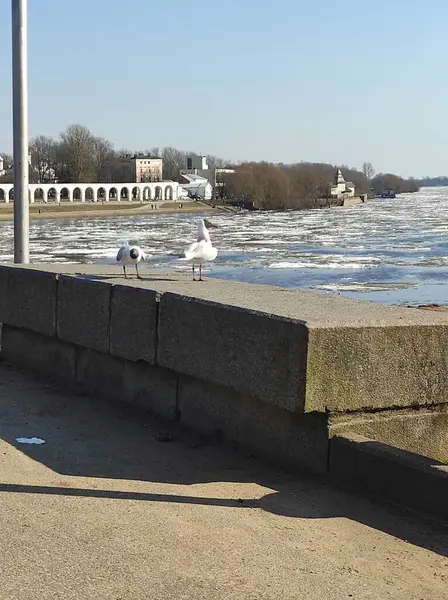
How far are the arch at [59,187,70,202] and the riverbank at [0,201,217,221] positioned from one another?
12.0m

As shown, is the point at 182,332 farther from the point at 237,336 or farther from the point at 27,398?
the point at 27,398

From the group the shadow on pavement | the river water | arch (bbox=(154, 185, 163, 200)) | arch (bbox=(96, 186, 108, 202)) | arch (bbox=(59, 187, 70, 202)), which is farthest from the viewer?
arch (bbox=(154, 185, 163, 200))

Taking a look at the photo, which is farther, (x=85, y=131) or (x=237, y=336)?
(x=85, y=131)

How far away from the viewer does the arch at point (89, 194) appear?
170 m

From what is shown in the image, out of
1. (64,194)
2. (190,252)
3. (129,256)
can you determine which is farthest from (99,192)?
(190,252)

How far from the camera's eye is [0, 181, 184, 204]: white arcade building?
15575 cm

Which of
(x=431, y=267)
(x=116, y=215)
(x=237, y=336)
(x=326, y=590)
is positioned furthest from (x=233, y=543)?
(x=116, y=215)

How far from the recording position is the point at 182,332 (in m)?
5.92

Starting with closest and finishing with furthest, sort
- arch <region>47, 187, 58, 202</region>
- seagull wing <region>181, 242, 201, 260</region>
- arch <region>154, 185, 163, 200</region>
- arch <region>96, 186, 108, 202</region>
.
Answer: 1. seagull wing <region>181, 242, 201, 260</region>
2. arch <region>47, 187, 58, 202</region>
3. arch <region>96, 186, 108, 202</region>
4. arch <region>154, 185, 163, 200</region>

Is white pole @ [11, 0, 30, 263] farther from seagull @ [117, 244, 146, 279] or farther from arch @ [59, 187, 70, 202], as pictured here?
arch @ [59, 187, 70, 202]

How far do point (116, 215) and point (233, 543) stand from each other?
127242mm

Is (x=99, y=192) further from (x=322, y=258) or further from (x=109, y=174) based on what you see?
(x=322, y=258)

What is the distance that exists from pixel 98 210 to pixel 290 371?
5222 inches

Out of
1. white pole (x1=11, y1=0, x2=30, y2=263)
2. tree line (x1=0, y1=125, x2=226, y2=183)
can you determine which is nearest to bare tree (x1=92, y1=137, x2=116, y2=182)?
tree line (x1=0, y1=125, x2=226, y2=183)
